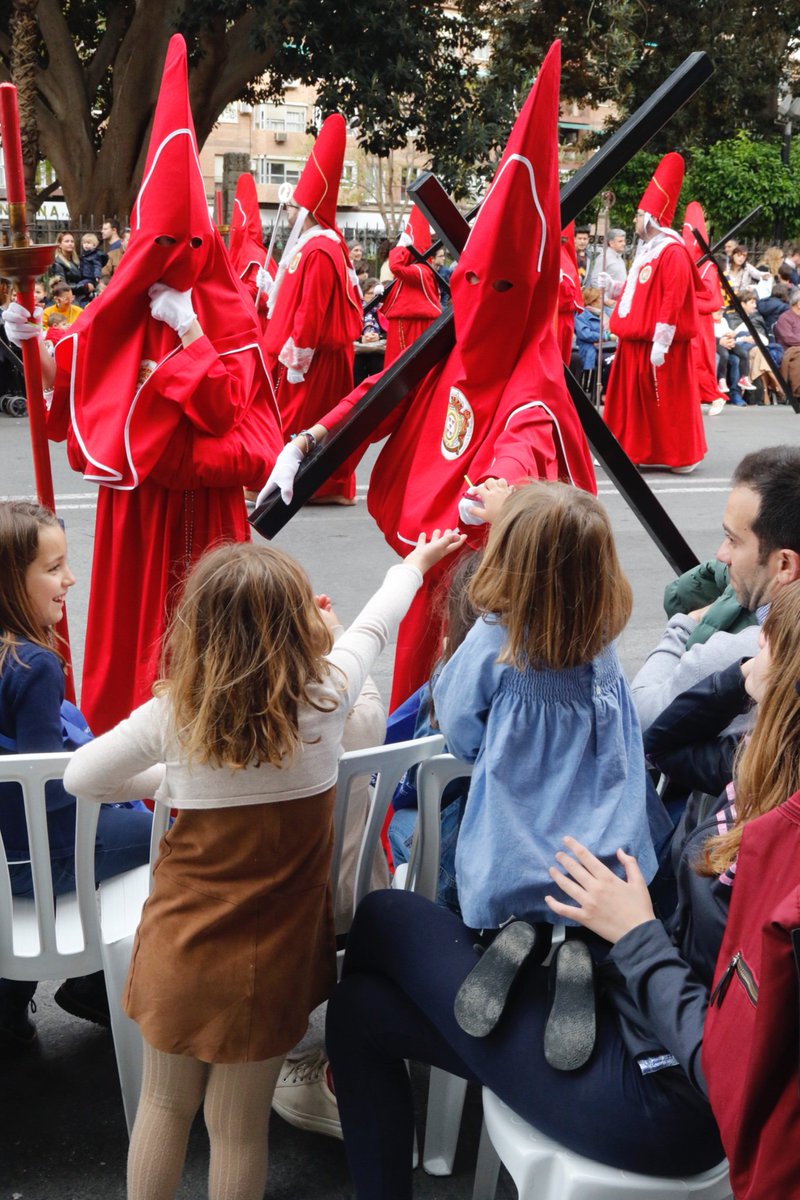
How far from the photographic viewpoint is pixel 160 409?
358 cm

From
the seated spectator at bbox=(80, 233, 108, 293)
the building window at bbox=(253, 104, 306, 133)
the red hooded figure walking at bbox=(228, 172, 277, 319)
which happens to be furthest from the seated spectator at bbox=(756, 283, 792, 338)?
the building window at bbox=(253, 104, 306, 133)

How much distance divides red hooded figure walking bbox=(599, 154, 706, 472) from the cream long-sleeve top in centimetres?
732

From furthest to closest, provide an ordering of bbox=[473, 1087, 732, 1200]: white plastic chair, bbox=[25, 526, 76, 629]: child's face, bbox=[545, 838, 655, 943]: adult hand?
bbox=[25, 526, 76, 629]: child's face < bbox=[545, 838, 655, 943]: adult hand < bbox=[473, 1087, 732, 1200]: white plastic chair

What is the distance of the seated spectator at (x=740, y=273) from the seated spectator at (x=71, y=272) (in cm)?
767

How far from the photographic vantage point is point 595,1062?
5.75 ft

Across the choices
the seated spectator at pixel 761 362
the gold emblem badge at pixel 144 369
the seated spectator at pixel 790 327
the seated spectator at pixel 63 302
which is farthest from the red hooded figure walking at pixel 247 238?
the gold emblem badge at pixel 144 369

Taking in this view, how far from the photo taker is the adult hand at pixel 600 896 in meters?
1.82

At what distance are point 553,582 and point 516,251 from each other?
132 centimetres

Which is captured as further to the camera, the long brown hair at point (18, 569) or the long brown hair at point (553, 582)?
the long brown hair at point (18, 569)

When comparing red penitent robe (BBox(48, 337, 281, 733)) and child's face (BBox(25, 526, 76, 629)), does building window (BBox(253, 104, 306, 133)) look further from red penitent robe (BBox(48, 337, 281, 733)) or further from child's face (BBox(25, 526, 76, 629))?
child's face (BBox(25, 526, 76, 629))

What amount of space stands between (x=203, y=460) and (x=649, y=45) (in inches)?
669

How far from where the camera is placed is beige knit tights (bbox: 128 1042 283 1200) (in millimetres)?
2004

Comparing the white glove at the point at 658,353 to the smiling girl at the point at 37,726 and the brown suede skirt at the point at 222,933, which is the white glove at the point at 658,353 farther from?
the brown suede skirt at the point at 222,933

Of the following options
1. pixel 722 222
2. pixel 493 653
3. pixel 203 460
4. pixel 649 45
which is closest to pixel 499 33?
pixel 649 45
